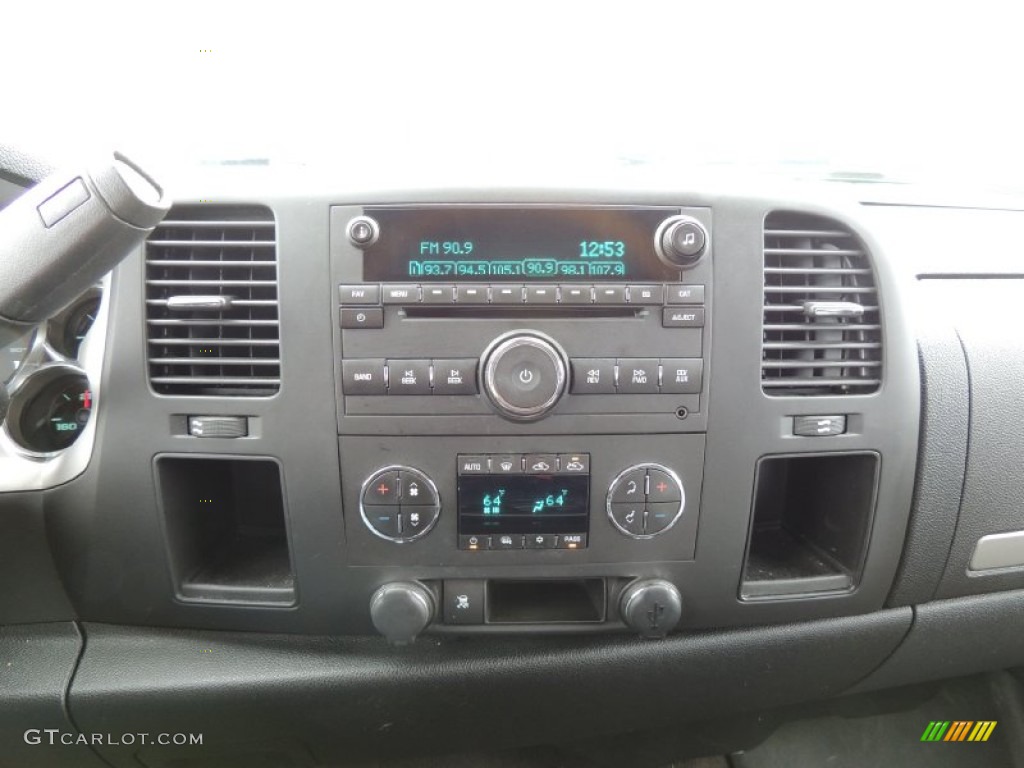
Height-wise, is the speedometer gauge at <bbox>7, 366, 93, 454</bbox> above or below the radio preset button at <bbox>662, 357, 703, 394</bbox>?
below

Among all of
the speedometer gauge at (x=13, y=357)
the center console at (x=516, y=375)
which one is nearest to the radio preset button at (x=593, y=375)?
the center console at (x=516, y=375)

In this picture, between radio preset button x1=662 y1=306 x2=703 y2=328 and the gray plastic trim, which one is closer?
radio preset button x1=662 y1=306 x2=703 y2=328

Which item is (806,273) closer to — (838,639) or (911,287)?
(911,287)

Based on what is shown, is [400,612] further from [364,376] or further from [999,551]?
[999,551]

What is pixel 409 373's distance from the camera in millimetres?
1125

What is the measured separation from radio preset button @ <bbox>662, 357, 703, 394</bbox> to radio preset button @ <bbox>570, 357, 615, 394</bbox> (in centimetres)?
9

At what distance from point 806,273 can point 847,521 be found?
19.3 inches

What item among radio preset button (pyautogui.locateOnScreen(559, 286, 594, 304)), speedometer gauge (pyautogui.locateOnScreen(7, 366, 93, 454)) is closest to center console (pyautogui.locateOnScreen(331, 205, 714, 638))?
radio preset button (pyautogui.locateOnScreen(559, 286, 594, 304))

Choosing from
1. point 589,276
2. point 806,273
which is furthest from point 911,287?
point 589,276

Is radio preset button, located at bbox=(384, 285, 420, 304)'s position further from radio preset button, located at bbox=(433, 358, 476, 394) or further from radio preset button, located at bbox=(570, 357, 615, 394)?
radio preset button, located at bbox=(570, 357, 615, 394)

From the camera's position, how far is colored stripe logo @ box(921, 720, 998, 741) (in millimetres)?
1968

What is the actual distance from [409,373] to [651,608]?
57cm

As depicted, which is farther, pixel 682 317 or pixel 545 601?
pixel 545 601

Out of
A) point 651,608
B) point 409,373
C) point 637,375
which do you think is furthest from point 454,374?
point 651,608
